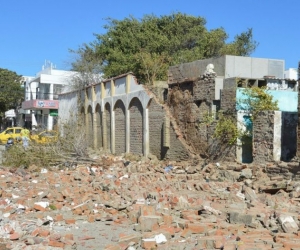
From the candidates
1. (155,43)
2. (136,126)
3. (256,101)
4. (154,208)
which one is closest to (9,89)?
(155,43)

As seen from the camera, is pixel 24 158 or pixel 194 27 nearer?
pixel 24 158

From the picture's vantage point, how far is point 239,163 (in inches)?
667

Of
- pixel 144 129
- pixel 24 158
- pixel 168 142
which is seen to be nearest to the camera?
pixel 24 158

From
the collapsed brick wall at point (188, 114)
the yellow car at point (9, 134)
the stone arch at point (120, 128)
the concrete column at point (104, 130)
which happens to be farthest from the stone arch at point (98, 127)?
the yellow car at point (9, 134)

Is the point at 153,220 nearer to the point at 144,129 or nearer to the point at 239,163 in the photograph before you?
the point at 239,163

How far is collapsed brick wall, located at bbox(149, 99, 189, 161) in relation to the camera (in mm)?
20031

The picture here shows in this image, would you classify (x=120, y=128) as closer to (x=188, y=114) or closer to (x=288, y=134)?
(x=188, y=114)

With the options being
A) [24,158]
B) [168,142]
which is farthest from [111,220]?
[168,142]

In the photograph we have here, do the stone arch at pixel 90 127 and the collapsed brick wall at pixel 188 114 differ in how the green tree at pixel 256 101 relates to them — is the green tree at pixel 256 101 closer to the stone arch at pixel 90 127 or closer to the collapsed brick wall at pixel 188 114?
the collapsed brick wall at pixel 188 114

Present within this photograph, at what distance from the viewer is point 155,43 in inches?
1379

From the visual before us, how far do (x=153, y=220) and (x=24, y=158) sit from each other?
439 inches

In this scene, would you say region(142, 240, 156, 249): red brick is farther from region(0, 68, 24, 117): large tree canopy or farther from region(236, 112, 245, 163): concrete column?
region(0, 68, 24, 117): large tree canopy

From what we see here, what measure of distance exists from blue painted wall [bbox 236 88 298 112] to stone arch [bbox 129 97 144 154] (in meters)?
6.49

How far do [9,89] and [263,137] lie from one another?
45570 millimetres
